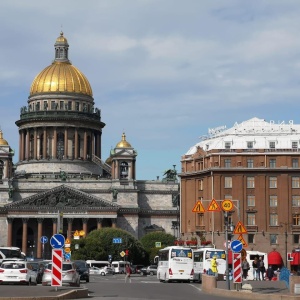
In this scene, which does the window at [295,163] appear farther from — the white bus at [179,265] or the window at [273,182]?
the white bus at [179,265]

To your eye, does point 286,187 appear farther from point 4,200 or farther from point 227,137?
point 4,200

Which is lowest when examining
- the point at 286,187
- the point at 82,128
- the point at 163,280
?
the point at 163,280

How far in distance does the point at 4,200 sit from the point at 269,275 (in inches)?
4005

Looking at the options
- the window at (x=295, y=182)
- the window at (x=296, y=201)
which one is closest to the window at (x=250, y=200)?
the window at (x=296, y=201)

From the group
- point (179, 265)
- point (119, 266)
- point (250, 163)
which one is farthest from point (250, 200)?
point (179, 265)

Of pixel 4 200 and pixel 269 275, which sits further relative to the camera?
pixel 4 200

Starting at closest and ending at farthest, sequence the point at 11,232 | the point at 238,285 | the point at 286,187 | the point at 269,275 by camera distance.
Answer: the point at 238,285, the point at 269,275, the point at 286,187, the point at 11,232

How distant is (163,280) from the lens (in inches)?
3258

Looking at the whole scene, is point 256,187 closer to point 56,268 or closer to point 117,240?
point 117,240

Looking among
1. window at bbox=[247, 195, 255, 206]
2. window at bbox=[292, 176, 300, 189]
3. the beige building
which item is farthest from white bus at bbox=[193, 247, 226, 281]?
window at bbox=[292, 176, 300, 189]

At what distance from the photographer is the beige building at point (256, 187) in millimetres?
123438

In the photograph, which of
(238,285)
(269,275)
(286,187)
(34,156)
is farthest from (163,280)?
(34,156)

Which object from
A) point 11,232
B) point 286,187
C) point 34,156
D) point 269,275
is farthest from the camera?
point 34,156

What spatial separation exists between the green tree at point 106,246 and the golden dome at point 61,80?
45549mm
